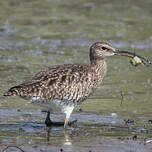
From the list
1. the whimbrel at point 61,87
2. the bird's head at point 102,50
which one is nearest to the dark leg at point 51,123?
the whimbrel at point 61,87

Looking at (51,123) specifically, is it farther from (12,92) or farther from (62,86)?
(12,92)

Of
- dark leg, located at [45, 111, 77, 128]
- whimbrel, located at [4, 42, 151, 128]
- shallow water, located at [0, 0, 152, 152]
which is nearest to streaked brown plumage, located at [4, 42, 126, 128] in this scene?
whimbrel, located at [4, 42, 151, 128]

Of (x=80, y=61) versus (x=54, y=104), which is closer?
(x=54, y=104)

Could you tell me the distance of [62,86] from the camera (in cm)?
1011

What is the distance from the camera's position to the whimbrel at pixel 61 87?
983 cm

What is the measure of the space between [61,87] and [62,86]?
28 mm

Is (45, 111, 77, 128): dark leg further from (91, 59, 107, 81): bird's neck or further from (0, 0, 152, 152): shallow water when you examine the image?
(91, 59, 107, 81): bird's neck

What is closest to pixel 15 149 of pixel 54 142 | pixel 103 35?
pixel 54 142

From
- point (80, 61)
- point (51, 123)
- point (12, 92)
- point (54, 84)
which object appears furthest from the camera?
point (80, 61)

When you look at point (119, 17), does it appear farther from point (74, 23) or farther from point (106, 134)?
point (106, 134)

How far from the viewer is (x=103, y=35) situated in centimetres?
1834

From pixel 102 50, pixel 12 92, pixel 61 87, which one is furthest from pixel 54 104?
pixel 102 50

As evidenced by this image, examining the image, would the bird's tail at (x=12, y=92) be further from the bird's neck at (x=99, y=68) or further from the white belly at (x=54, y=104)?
the bird's neck at (x=99, y=68)

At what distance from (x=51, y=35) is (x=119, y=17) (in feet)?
11.9
